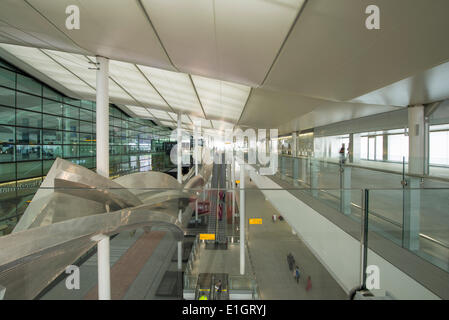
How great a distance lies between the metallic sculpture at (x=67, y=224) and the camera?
307cm

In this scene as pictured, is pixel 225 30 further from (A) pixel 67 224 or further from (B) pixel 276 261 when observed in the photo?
(A) pixel 67 224

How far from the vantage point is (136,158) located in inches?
897

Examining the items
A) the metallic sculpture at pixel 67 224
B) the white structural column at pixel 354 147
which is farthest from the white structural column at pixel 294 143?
the metallic sculpture at pixel 67 224

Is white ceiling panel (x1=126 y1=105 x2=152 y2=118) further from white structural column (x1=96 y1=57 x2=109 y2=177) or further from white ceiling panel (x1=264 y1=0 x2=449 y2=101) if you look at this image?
white ceiling panel (x1=264 y1=0 x2=449 y2=101)

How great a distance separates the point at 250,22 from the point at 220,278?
13.6 ft

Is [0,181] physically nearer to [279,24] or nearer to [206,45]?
[206,45]

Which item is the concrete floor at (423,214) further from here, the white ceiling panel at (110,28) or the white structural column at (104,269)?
the white ceiling panel at (110,28)

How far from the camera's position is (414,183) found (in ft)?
14.9

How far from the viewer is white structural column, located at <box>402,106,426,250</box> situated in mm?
3413

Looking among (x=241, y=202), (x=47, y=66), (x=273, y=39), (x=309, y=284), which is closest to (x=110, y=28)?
(x=273, y=39)

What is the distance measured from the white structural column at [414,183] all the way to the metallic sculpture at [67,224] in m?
3.48

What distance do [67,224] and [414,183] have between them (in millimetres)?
7077

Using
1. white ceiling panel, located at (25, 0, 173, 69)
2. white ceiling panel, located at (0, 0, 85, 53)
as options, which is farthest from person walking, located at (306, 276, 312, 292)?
white ceiling panel, located at (0, 0, 85, 53)
